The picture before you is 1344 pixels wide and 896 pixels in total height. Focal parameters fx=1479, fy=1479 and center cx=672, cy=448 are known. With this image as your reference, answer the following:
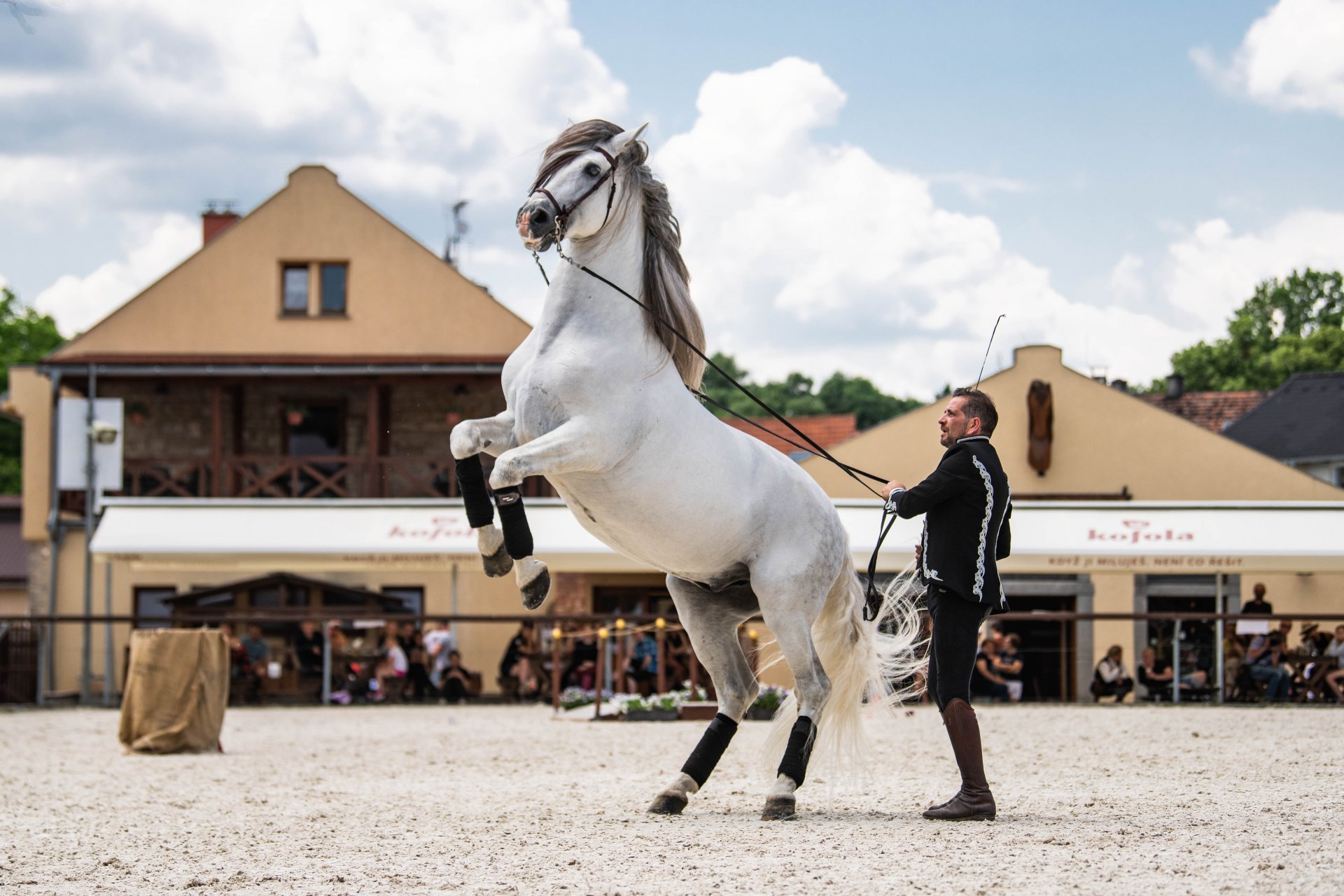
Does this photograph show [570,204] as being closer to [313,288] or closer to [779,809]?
[779,809]

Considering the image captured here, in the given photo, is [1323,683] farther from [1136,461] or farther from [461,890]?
[461,890]

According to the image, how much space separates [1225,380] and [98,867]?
171 feet

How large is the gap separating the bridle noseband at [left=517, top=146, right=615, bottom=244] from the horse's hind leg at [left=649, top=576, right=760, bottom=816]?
6.02 feet


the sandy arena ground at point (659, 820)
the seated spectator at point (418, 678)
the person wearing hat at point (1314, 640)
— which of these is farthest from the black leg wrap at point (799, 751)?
the seated spectator at point (418, 678)

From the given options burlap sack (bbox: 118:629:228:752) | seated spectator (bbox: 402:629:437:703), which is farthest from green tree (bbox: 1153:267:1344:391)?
burlap sack (bbox: 118:629:228:752)

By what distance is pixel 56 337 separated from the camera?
49.6 m

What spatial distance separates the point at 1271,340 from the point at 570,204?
53.2 meters

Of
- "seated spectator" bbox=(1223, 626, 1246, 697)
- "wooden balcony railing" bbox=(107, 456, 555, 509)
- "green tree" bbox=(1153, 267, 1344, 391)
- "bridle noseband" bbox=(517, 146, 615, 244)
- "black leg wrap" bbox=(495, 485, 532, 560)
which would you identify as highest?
"green tree" bbox=(1153, 267, 1344, 391)

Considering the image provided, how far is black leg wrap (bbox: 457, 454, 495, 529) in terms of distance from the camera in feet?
19.5

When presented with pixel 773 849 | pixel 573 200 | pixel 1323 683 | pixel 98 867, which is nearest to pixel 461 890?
pixel 773 849

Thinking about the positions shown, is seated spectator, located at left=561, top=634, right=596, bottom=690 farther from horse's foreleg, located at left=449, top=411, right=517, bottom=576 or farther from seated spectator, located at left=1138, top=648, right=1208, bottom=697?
horse's foreleg, located at left=449, top=411, right=517, bottom=576

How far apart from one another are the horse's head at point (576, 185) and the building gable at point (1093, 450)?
17.8m

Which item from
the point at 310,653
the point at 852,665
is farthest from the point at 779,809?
the point at 310,653

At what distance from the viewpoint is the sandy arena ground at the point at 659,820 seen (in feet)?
16.4
